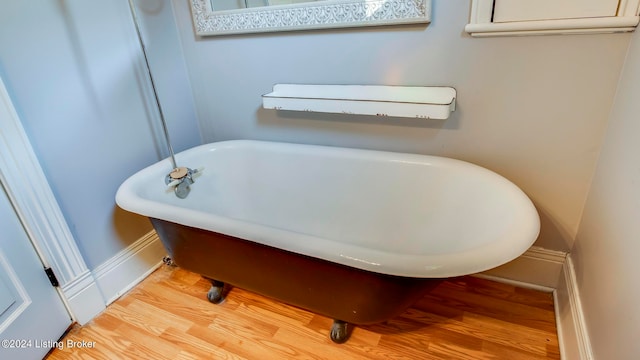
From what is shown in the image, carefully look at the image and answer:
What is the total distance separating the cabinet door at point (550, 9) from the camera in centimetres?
99

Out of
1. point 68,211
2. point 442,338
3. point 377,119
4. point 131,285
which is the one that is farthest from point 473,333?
point 68,211

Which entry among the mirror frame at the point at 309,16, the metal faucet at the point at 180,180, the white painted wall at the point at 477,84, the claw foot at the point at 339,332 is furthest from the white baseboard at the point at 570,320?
the metal faucet at the point at 180,180

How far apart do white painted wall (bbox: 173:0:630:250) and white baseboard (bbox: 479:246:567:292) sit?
43mm

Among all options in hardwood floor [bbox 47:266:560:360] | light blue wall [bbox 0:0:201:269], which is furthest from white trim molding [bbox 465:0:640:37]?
light blue wall [bbox 0:0:201:269]

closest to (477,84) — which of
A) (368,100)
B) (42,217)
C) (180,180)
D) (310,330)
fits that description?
(368,100)

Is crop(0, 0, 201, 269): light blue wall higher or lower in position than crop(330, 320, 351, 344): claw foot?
higher

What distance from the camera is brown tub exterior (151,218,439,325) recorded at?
3.08ft

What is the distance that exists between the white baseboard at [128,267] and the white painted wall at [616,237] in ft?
5.54

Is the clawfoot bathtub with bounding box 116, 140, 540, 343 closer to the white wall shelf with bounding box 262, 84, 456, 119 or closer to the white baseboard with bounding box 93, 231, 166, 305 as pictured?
the white wall shelf with bounding box 262, 84, 456, 119

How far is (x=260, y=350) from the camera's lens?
1226 mm

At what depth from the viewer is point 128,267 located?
1557mm

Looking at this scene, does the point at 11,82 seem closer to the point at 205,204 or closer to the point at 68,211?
the point at 68,211

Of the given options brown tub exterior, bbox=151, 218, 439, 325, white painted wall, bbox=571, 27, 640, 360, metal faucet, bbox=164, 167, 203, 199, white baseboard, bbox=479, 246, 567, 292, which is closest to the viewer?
white painted wall, bbox=571, 27, 640, 360

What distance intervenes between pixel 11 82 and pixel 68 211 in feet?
1.55
